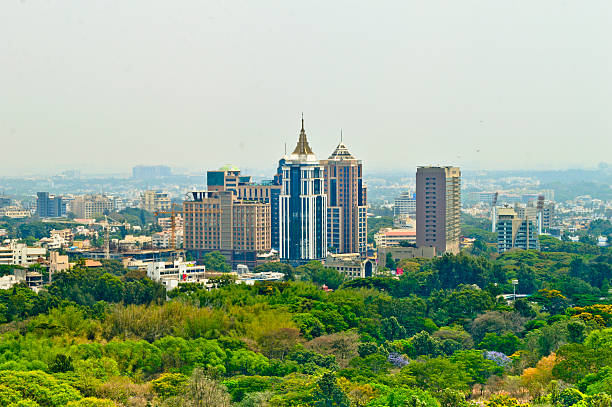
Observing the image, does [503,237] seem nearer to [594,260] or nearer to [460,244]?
[460,244]

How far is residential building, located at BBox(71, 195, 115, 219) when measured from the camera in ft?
361

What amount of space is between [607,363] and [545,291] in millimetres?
15160

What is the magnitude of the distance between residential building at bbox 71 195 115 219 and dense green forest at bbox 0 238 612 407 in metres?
68.2

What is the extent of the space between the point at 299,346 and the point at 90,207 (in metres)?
85.5

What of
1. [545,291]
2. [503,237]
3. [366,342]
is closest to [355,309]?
[366,342]

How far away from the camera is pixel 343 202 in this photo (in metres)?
65.3

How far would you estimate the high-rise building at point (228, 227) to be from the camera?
62281 millimetres

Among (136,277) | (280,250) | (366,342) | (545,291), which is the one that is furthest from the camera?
(280,250)

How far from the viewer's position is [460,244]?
72438mm

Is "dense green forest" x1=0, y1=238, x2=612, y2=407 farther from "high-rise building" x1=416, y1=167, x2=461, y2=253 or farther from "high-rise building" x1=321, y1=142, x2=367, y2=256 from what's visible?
"high-rise building" x1=321, y1=142, x2=367, y2=256

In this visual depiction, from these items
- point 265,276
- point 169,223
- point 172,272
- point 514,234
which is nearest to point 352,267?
point 265,276

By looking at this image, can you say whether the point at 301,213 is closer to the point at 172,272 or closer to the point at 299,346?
the point at 172,272

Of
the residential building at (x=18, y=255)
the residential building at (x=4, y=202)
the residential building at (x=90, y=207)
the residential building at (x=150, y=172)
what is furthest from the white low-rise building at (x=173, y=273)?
the residential building at (x=150, y=172)

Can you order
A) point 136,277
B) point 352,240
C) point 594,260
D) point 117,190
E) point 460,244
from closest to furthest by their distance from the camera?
point 136,277
point 594,260
point 352,240
point 460,244
point 117,190
